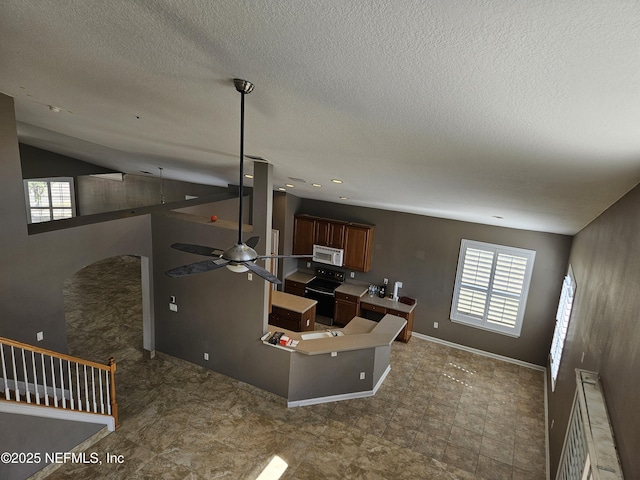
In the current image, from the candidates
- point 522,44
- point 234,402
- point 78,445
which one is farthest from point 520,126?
point 78,445

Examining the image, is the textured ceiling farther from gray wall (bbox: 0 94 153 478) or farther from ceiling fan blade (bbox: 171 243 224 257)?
gray wall (bbox: 0 94 153 478)

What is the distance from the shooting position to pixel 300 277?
8.77 meters

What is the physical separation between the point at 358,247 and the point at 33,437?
6125 millimetres

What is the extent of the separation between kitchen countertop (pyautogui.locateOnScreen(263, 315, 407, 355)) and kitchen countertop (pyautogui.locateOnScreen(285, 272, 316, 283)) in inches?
92.8

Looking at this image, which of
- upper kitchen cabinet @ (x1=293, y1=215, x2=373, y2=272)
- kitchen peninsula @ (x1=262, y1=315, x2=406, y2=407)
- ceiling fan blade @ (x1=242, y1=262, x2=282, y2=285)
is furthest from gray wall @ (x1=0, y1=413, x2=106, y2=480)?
upper kitchen cabinet @ (x1=293, y1=215, x2=373, y2=272)

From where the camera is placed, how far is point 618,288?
8.39 ft

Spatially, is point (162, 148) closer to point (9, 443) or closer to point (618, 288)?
point (9, 443)

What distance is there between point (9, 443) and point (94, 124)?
348 cm

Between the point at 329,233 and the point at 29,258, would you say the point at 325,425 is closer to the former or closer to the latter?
the point at 329,233

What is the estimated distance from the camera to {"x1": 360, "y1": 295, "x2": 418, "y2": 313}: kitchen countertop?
7.73m

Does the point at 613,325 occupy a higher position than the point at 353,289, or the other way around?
the point at 613,325

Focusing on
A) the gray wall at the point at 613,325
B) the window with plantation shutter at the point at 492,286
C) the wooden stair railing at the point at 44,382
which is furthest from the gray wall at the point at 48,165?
the gray wall at the point at 613,325

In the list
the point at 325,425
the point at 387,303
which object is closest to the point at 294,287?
Answer: the point at 387,303

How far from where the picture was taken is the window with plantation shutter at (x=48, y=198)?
33.5 ft
